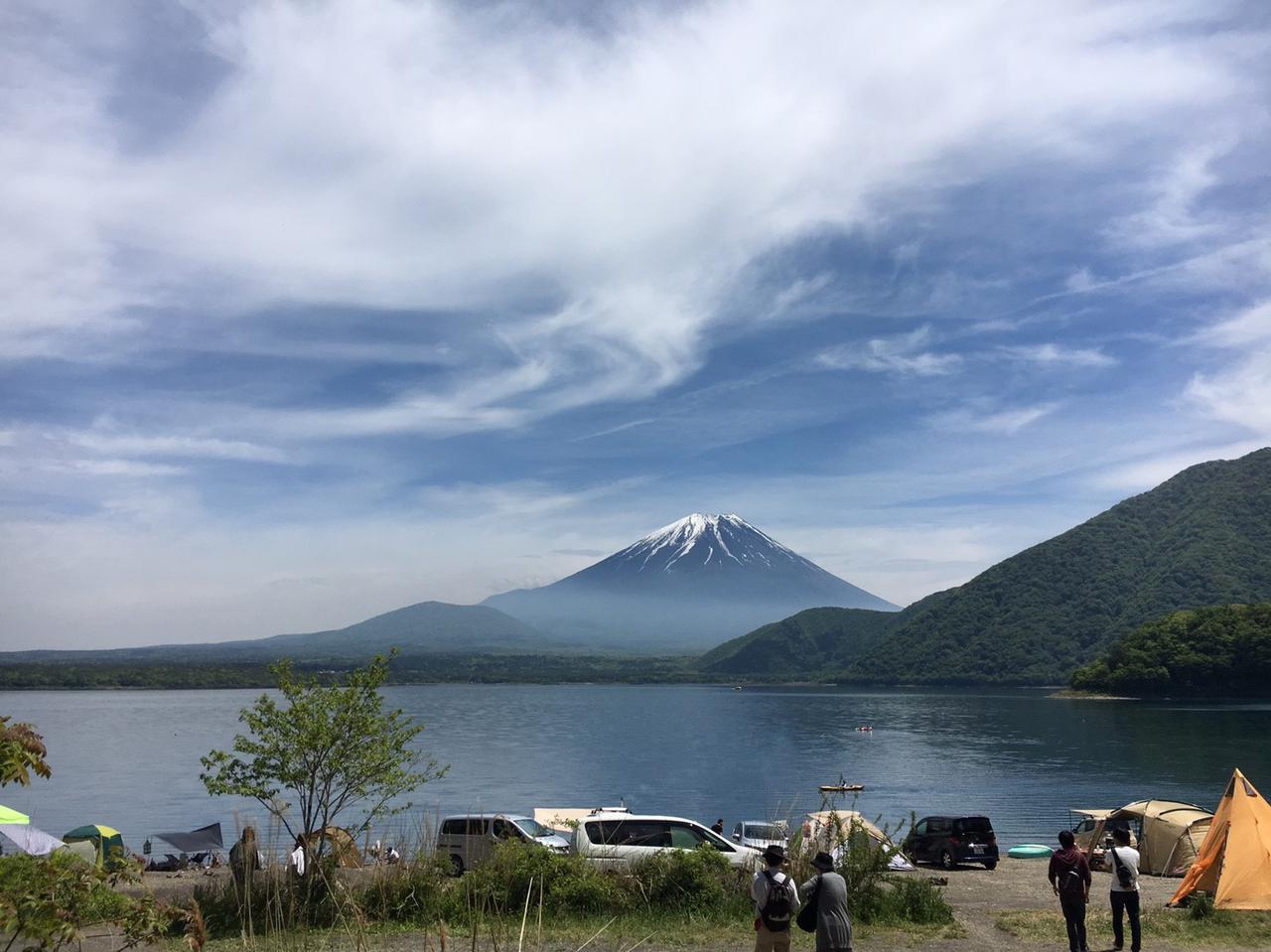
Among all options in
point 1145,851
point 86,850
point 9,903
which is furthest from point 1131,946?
point 86,850

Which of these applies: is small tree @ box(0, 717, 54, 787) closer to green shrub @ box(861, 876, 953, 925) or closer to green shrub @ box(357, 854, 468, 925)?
green shrub @ box(357, 854, 468, 925)

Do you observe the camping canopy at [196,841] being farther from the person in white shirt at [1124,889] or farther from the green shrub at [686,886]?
the person in white shirt at [1124,889]

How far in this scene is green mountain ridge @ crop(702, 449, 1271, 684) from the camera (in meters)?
133

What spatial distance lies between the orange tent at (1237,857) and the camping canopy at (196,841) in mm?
27485

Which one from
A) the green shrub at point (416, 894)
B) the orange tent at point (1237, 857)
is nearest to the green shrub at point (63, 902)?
the green shrub at point (416, 894)

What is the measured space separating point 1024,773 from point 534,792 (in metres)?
29.5

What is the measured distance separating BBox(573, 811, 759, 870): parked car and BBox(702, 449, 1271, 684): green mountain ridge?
13185 centimetres

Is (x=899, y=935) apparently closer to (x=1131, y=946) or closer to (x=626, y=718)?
(x=1131, y=946)

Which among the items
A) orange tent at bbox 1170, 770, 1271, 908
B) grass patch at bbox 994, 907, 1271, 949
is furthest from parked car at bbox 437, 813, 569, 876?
orange tent at bbox 1170, 770, 1271, 908

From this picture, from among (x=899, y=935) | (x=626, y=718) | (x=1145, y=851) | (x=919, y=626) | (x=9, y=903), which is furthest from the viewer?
(x=919, y=626)

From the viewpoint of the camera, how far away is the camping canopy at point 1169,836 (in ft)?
64.7

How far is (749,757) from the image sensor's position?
234 ft

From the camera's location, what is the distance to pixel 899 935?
38.2 ft

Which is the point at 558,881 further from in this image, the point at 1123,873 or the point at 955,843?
the point at 955,843
